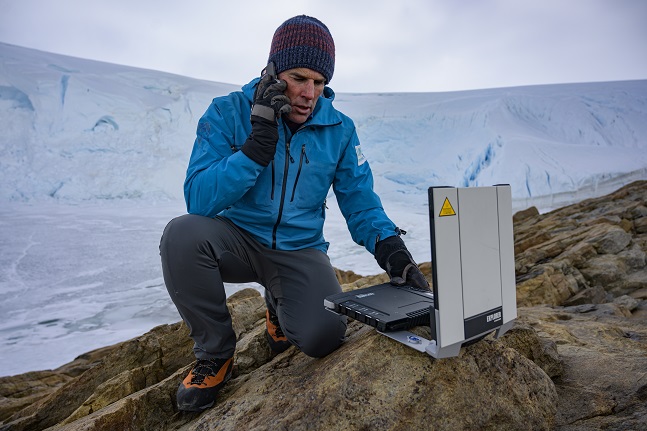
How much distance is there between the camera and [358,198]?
7.07ft

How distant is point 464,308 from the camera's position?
1.32m

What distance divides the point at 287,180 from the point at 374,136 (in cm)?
1500

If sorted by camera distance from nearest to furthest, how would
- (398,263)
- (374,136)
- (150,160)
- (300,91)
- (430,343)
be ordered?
(430,343) < (398,263) < (300,91) < (150,160) < (374,136)

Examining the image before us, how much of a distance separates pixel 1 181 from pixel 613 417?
13907mm

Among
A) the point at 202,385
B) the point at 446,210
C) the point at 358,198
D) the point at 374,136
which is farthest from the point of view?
the point at 374,136

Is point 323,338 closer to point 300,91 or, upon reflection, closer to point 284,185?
point 284,185

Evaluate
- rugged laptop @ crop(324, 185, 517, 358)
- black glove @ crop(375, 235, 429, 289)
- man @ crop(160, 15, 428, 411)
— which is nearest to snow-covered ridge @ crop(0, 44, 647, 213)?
man @ crop(160, 15, 428, 411)

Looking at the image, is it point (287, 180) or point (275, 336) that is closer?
point (287, 180)

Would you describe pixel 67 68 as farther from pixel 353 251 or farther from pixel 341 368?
pixel 341 368

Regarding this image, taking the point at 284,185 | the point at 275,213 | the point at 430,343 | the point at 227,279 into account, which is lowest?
the point at 430,343

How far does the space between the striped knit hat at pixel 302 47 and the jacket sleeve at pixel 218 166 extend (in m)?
0.32

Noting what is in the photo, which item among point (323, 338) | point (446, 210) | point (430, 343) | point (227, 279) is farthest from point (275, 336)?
point (446, 210)

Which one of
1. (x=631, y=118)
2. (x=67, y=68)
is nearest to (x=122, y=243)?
(x=67, y=68)

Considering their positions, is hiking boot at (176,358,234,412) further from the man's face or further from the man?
the man's face
